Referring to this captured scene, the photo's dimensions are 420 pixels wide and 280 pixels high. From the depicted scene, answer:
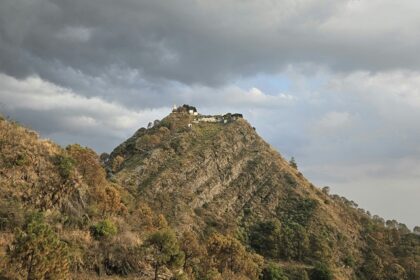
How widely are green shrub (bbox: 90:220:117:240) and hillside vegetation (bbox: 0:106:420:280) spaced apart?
9 cm

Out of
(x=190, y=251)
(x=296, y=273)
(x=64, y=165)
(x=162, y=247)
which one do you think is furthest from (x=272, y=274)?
(x=64, y=165)

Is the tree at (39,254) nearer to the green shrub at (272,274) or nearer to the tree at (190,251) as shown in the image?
the tree at (190,251)

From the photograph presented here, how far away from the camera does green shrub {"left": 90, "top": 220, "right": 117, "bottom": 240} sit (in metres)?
37.1

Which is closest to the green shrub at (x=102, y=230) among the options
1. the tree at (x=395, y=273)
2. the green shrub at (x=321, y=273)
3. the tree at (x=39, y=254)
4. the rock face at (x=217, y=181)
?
the tree at (x=39, y=254)

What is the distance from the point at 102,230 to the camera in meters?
37.2

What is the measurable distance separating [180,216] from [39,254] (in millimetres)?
67068

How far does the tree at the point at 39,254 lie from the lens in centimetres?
2370

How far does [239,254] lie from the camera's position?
171ft

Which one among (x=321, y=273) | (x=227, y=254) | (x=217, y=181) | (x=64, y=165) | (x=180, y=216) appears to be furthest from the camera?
(x=217, y=181)

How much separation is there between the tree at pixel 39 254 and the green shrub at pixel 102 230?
41.2 ft

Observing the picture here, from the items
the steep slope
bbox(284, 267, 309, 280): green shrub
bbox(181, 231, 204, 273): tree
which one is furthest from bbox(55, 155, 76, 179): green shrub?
bbox(284, 267, 309, 280): green shrub

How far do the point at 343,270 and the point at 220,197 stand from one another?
33044mm

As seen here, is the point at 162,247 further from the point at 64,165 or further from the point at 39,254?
the point at 64,165

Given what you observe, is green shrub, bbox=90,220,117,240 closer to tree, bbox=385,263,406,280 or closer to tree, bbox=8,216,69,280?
tree, bbox=8,216,69,280
